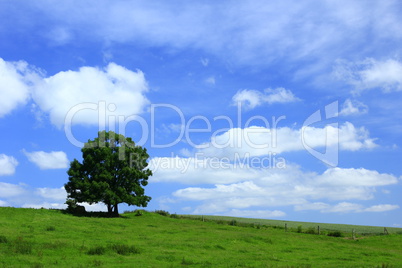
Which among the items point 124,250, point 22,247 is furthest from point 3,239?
point 124,250

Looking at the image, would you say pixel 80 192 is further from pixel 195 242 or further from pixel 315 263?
pixel 315 263

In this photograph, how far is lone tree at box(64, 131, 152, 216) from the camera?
63750 millimetres

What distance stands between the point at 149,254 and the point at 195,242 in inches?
345

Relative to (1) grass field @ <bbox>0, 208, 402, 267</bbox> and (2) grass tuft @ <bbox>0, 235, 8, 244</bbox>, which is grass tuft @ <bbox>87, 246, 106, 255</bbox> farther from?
(2) grass tuft @ <bbox>0, 235, 8, 244</bbox>

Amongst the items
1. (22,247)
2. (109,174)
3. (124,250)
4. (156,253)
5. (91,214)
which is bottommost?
→ (91,214)

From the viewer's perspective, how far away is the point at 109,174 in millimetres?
64438

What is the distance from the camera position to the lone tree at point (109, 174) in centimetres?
6375

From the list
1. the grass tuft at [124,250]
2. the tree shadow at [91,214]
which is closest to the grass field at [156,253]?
the grass tuft at [124,250]

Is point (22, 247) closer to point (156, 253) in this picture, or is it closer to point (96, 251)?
point (96, 251)

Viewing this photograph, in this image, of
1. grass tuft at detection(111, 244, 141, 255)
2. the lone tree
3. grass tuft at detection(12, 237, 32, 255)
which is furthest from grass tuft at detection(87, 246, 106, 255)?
the lone tree

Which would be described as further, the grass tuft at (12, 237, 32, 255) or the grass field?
the grass tuft at (12, 237, 32, 255)

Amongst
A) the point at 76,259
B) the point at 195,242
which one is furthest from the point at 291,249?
the point at 76,259

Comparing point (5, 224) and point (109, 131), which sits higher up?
point (109, 131)

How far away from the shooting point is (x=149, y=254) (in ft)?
90.5
